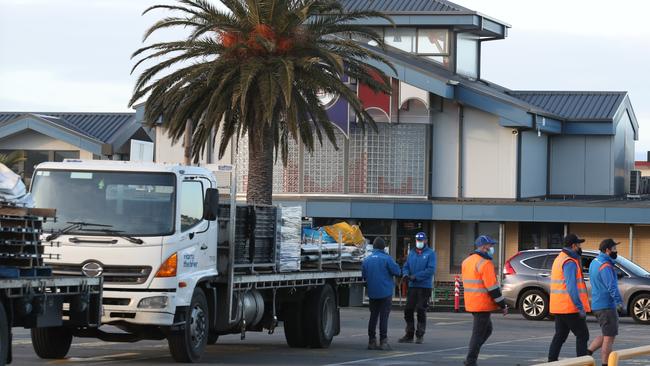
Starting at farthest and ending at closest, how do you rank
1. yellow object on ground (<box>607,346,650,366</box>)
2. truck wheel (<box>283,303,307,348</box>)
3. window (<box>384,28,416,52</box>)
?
window (<box>384,28,416,52</box>), truck wheel (<box>283,303,307,348</box>), yellow object on ground (<box>607,346,650,366</box>)

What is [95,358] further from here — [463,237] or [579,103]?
[579,103]

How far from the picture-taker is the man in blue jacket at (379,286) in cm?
2075

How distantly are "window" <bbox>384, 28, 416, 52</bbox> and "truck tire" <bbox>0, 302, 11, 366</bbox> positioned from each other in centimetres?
3435

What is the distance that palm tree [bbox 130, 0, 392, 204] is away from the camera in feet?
98.1

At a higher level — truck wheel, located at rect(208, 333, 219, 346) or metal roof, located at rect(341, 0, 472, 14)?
metal roof, located at rect(341, 0, 472, 14)

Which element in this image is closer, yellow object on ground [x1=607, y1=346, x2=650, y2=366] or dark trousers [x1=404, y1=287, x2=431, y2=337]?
yellow object on ground [x1=607, y1=346, x2=650, y2=366]

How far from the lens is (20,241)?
13.5 m

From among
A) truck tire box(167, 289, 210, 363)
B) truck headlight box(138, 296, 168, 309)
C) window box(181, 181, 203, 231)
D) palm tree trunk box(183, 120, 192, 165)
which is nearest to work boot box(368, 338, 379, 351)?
palm tree trunk box(183, 120, 192, 165)

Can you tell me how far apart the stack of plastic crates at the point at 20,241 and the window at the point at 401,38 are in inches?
1322

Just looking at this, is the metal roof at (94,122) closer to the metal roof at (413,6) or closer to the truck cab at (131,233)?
the metal roof at (413,6)

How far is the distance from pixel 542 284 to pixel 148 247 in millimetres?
17765

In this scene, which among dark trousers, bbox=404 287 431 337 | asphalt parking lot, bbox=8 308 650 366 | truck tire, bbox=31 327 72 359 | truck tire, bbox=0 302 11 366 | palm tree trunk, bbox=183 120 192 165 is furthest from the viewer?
dark trousers, bbox=404 287 431 337

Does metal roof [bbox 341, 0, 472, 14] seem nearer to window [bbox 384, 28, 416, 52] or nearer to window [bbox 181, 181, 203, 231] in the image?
window [bbox 384, 28, 416, 52]

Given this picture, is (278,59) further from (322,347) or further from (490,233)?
(490,233)
